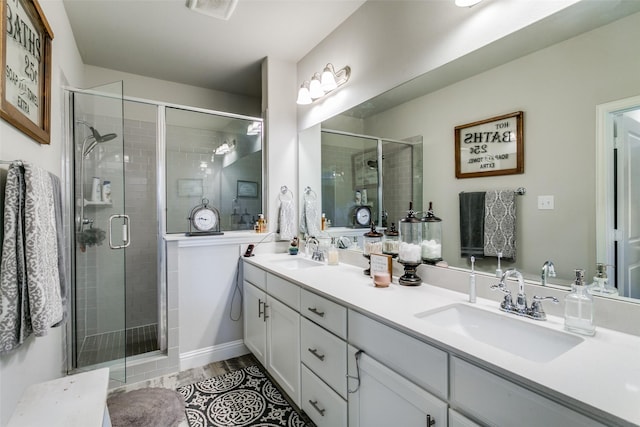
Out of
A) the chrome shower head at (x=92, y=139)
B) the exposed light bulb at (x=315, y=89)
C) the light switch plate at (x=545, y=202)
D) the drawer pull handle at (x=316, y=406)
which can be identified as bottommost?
the drawer pull handle at (x=316, y=406)

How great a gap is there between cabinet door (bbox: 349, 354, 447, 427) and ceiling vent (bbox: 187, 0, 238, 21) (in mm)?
2213

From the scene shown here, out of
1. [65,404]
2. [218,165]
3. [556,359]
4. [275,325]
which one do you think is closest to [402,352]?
[556,359]

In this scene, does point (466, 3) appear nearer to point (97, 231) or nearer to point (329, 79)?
point (329, 79)

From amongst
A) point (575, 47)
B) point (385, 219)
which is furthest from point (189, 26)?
point (575, 47)

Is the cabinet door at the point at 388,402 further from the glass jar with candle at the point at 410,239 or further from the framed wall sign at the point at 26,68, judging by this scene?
the framed wall sign at the point at 26,68

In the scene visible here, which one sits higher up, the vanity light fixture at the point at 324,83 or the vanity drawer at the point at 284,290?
the vanity light fixture at the point at 324,83

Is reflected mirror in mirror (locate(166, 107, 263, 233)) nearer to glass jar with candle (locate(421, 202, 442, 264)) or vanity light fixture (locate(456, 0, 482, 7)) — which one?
glass jar with candle (locate(421, 202, 442, 264))

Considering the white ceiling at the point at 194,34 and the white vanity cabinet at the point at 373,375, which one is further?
the white ceiling at the point at 194,34

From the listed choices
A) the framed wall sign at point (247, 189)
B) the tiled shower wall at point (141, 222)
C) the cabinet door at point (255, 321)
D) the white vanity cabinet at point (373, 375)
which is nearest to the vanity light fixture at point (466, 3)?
the white vanity cabinet at point (373, 375)

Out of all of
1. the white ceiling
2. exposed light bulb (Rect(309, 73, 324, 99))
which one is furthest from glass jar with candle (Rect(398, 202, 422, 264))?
the white ceiling

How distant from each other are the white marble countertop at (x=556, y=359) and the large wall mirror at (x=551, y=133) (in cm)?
21

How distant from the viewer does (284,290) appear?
70.1 inches

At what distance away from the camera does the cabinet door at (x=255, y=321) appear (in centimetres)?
208

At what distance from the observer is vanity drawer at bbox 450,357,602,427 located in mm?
669
